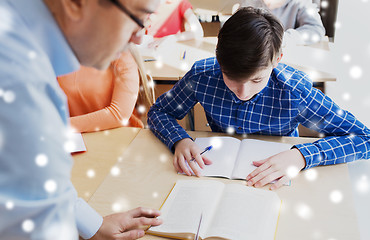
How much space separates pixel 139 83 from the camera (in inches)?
70.1

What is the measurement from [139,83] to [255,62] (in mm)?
742

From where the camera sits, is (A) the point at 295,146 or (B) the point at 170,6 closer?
(A) the point at 295,146

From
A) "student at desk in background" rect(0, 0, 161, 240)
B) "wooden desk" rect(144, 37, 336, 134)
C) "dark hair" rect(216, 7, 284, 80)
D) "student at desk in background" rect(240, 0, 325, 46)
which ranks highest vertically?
"student at desk in background" rect(0, 0, 161, 240)

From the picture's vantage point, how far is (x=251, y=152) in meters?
1.29

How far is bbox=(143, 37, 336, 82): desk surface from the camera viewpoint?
6.73 feet

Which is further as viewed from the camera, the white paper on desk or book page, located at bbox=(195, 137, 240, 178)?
the white paper on desk

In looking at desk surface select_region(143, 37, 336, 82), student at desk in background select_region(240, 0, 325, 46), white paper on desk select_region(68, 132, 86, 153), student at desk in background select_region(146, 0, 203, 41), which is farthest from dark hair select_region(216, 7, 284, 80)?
student at desk in background select_region(146, 0, 203, 41)

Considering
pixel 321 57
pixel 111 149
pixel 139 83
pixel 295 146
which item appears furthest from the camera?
pixel 321 57

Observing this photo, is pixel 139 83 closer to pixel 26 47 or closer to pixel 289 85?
pixel 289 85

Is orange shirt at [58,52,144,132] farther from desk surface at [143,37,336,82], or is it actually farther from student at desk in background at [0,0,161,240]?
student at desk in background at [0,0,161,240]

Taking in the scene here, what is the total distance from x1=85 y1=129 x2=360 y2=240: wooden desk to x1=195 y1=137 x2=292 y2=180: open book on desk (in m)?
0.06

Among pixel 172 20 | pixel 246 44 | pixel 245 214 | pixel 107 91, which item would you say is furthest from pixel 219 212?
pixel 172 20

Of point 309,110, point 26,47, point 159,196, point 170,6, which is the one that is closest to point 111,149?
point 159,196

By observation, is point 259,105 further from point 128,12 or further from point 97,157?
point 128,12
